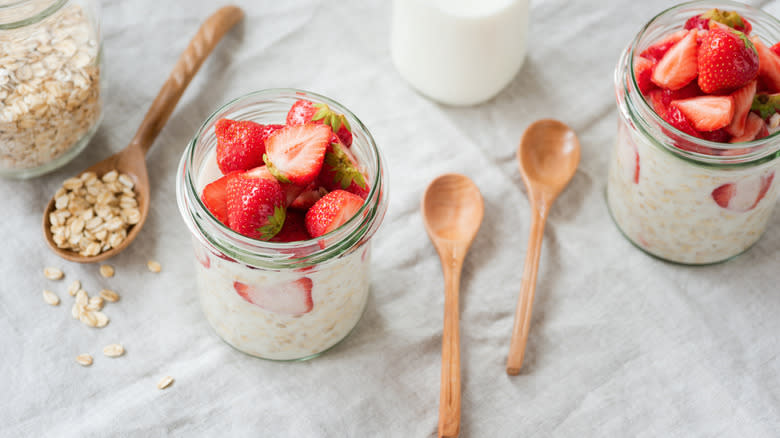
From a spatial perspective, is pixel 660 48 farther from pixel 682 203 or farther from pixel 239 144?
pixel 239 144

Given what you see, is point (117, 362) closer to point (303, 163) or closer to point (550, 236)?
point (303, 163)

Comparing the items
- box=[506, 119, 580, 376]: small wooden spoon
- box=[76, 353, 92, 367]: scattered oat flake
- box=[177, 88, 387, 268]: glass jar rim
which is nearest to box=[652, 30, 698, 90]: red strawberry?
box=[506, 119, 580, 376]: small wooden spoon

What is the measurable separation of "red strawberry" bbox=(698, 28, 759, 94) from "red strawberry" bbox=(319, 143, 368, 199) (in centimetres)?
46

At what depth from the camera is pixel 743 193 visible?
3.56 ft

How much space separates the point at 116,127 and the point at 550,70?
790mm

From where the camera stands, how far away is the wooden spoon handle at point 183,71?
1291mm

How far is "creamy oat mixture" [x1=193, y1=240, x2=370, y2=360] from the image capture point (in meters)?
0.96

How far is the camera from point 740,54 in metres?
0.98

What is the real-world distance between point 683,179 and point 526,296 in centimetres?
28

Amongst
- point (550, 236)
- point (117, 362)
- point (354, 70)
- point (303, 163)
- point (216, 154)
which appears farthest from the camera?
point (354, 70)

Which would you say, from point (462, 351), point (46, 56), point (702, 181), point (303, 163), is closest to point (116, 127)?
point (46, 56)

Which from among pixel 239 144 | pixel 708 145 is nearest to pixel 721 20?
pixel 708 145

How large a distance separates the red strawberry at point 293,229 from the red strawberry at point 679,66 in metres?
0.52

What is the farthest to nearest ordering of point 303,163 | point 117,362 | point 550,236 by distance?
1. point 550,236
2. point 117,362
3. point 303,163
